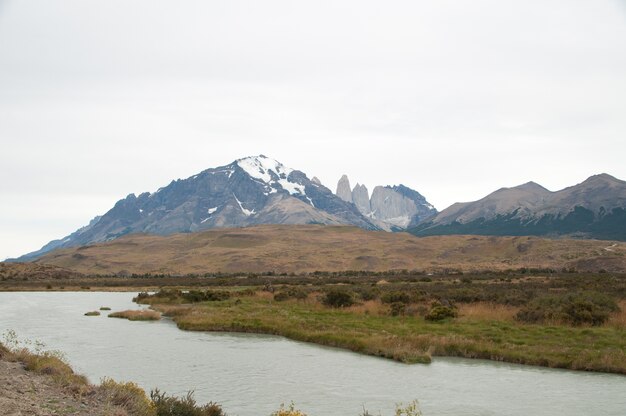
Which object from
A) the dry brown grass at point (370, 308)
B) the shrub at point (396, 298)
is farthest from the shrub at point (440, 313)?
the shrub at point (396, 298)

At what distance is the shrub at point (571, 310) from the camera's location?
130ft

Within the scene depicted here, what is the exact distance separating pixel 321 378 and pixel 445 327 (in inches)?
616

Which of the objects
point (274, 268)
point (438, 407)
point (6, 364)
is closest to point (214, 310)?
point (6, 364)

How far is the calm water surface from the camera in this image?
74.9 ft

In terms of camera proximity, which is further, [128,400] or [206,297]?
[206,297]

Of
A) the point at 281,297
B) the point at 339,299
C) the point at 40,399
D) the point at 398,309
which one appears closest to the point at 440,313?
the point at 398,309

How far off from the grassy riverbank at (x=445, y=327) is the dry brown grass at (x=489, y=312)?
0.25ft

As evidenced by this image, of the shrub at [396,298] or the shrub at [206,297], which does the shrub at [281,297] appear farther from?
the shrub at [396,298]

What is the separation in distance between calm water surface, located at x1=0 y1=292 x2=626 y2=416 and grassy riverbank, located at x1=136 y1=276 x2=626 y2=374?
1.25 metres

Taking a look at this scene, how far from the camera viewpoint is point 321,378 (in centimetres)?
2781

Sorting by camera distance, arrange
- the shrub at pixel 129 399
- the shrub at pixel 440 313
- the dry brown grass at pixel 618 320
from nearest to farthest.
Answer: the shrub at pixel 129 399, the dry brown grass at pixel 618 320, the shrub at pixel 440 313

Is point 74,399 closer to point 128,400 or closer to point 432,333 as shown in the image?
point 128,400

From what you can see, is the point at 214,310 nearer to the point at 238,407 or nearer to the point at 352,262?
the point at 238,407

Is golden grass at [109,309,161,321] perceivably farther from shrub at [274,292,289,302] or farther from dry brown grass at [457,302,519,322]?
dry brown grass at [457,302,519,322]
